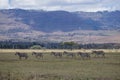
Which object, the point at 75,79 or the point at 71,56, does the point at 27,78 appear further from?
the point at 71,56

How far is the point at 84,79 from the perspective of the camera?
39938 mm

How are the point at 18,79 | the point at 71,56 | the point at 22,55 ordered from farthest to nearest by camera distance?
the point at 71,56, the point at 22,55, the point at 18,79

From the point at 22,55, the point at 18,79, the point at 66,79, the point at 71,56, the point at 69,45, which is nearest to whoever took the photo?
the point at 18,79

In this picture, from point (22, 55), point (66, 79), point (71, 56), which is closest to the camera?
point (66, 79)

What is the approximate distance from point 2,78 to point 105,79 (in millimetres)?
11103

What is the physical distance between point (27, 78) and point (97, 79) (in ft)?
25.4

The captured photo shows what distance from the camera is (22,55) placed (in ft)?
269

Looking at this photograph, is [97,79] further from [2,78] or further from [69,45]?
[69,45]

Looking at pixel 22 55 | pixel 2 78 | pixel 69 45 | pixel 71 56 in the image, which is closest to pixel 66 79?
pixel 2 78

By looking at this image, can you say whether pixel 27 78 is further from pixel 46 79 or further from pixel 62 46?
pixel 62 46

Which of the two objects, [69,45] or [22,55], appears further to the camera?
[69,45]

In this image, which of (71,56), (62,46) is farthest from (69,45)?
(71,56)

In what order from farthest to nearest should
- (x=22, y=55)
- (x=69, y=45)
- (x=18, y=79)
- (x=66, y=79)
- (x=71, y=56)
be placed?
1. (x=69, y=45)
2. (x=71, y=56)
3. (x=22, y=55)
4. (x=66, y=79)
5. (x=18, y=79)

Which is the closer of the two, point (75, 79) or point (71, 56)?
point (75, 79)
